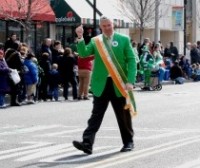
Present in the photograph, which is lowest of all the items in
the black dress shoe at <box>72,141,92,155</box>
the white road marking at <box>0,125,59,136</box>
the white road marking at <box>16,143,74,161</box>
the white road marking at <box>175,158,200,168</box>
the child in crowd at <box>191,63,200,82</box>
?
the child in crowd at <box>191,63,200,82</box>

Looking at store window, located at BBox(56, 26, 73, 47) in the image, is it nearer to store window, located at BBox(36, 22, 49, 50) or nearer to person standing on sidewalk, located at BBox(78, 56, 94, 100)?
store window, located at BBox(36, 22, 49, 50)

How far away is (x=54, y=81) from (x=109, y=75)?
40.3 ft

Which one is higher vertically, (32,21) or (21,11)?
(21,11)

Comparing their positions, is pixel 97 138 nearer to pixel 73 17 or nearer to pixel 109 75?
pixel 109 75

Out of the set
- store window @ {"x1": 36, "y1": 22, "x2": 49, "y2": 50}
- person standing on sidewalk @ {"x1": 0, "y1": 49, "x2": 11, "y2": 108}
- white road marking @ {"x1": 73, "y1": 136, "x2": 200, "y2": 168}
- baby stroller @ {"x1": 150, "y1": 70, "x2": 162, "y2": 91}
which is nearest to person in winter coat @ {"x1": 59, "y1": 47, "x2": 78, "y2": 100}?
person standing on sidewalk @ {"x1": 0, "y1": 49, "x2": 11, "y2": 108}

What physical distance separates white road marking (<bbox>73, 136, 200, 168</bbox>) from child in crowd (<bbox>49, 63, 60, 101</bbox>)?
10668mm

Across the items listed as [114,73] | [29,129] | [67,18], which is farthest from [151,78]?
[114,73]

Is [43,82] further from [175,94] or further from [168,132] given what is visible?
[168,132]

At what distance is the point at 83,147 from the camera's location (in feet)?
34.9

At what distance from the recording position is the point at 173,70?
112 feet

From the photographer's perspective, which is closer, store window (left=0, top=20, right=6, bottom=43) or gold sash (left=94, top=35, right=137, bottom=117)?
gold sash (left=94, top=35, right=137, bottom=117)

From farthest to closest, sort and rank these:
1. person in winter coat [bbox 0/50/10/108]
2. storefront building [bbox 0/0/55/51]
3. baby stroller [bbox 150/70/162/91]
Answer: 1. storefront building [bbox 0/0/55/51]
2. baby stroller [bbox 150/70/162/91]
3. person in winter coat [bbox 0/50/10/108]

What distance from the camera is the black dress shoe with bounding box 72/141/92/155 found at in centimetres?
1062

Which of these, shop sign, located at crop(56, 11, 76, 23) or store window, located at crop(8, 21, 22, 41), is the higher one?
shop sign, located at crop(56, 11, 76, 23)
